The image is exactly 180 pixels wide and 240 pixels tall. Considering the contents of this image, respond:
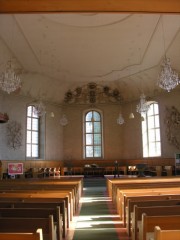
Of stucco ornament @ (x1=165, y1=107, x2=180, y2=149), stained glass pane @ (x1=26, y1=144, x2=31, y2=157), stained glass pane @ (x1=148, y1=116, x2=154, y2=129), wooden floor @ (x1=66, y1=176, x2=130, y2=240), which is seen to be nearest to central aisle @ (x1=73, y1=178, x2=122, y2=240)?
wooden floor @ (x1=66, y1=176, x2=130, y2=240)

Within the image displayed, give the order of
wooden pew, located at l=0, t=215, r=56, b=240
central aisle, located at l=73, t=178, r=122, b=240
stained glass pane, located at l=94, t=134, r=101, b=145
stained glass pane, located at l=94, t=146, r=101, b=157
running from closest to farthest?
wooden pew, located at l=0, t=215, r=56, b=240 → central aisle, located at l=73, t=178, r=122, b=240 → stained glass pane, located at l=94, t=146, r=101, b=157 → stained glass pane, located at l=94, t=134, r=101, b=145

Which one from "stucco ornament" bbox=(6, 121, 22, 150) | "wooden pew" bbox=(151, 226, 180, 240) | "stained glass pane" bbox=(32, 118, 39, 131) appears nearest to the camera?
"wooden pew" bbox=(151, 226, 180, 240)

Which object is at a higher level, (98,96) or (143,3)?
(98,96)

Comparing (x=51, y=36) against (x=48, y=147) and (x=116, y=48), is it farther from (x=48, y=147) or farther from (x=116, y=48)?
(x=48, y=147)

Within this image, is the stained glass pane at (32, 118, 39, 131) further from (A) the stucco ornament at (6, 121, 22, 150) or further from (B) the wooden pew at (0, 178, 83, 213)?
(B) the wooden pew at (0, 178, 83, 213)

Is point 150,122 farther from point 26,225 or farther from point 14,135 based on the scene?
point 26,225

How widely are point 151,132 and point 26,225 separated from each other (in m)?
17.2

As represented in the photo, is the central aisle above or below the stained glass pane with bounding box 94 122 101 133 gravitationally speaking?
below

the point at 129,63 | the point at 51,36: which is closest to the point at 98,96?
the point at 129,63

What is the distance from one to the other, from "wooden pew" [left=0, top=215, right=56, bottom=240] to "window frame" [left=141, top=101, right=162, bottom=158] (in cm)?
1624

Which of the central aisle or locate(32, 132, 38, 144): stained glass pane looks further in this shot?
locate(32, 132, 38, 144): stained glass pane

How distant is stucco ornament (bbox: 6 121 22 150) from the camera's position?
54.4 feet

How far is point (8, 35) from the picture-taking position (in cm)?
1225

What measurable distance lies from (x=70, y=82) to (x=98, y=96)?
8.11 feet
